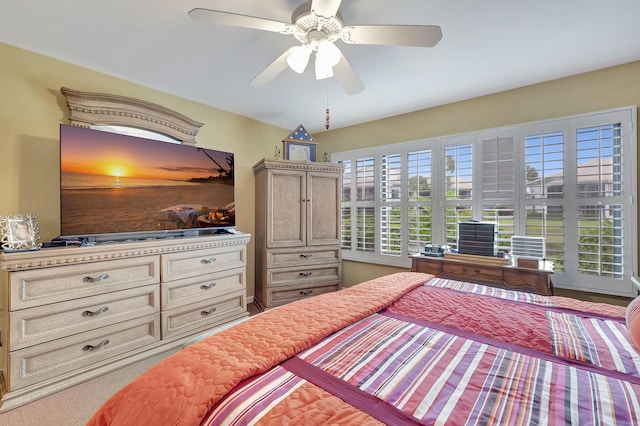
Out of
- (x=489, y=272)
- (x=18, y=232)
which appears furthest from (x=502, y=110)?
(x=18, y=232)

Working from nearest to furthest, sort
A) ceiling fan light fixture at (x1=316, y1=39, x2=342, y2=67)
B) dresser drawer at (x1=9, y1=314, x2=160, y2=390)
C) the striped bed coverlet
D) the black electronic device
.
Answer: the striped bed coverlet < ceiling fan light fixture at (x1=316, y1=39, x2=342, y2=67) < dresser drawer at (x1=9, y1=314, x2=160, y2=390) < the black electronic device

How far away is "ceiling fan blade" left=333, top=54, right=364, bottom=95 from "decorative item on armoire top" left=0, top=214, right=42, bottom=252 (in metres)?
2.27

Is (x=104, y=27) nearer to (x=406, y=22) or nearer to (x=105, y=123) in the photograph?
(x=105, y=123)

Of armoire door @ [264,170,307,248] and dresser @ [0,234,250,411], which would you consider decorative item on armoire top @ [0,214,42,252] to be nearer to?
dresser @ [0,234,250,411]

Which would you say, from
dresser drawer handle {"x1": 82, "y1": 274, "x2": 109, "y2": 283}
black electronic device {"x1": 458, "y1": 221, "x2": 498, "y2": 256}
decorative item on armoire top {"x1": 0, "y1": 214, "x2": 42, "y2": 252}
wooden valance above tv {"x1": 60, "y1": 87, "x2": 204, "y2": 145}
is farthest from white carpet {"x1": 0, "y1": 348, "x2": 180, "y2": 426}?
black electronic device {"x1": 458, "y1": 221, "x2": 498, "y2": 256}

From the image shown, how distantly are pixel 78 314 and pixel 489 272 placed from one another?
128 inches

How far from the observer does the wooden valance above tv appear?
7.11ft

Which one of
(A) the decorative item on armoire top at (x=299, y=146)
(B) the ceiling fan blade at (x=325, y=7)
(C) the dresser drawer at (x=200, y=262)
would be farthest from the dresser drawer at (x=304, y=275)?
(B) the ceiling fan blade at (x=325, y=7)

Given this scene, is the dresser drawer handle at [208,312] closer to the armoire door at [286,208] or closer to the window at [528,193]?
the armoire door at [286,208]

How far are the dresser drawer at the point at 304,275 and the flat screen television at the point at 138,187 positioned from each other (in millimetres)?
751

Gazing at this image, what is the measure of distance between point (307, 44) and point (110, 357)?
251 cm

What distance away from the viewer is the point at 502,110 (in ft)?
9.02

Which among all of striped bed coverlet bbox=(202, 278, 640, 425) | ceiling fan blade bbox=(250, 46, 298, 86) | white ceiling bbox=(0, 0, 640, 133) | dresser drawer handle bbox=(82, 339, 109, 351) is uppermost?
white ceiling bbox=(0, 0, 640, 133)

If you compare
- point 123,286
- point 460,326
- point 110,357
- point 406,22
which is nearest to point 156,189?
point 123,286
